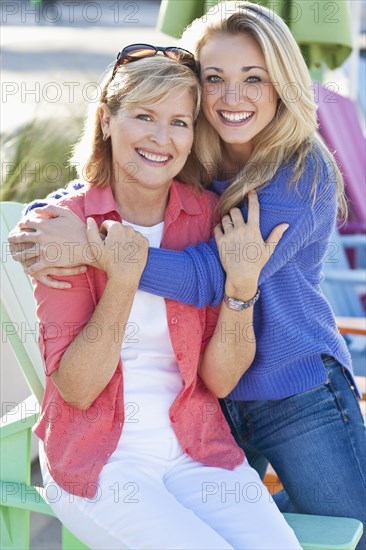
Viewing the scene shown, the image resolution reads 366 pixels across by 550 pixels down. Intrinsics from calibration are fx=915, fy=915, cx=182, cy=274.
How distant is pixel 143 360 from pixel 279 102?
2.50 feet

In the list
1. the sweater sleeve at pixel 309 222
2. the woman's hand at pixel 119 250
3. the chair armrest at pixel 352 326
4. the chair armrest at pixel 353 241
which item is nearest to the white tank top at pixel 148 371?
the woman's hand at pixel 119 250

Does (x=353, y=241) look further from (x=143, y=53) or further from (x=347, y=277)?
(x=143, y=53)

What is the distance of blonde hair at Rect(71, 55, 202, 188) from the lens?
220 cm

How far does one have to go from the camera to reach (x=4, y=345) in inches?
138

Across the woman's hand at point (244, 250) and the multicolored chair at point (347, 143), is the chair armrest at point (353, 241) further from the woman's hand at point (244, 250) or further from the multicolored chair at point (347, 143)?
the woman's hand at point (244, 250)

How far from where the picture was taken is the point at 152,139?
2221 millimetres

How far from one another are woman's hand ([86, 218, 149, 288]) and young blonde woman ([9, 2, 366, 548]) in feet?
0.45

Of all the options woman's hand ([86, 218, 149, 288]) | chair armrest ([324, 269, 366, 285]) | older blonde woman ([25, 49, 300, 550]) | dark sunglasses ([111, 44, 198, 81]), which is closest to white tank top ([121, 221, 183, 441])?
older blonde woman ([25, 49, 300, 550])

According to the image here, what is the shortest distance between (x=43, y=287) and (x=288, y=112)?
2.50ft

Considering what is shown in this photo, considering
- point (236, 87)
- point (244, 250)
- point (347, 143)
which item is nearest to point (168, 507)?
point (244, 250)

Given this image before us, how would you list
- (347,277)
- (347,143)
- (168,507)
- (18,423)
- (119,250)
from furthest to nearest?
(347,143)
(347,277)
(18,423)
(119,250)
(168,507)

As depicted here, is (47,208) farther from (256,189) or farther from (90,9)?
(90,9)

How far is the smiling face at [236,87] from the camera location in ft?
7.58

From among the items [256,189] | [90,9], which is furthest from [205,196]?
[90,9]
